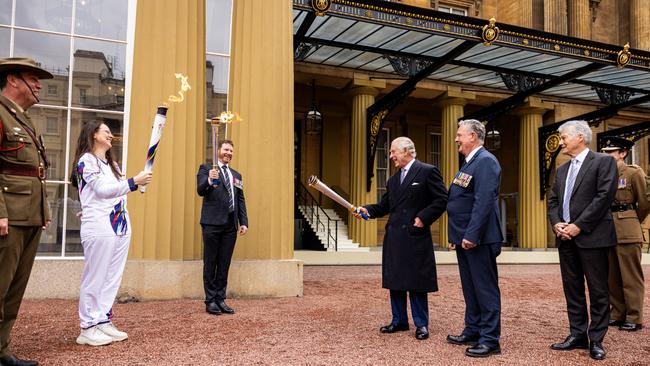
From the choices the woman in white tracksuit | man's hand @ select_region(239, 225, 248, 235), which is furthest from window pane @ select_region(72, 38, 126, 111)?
the woman in white tracksuit

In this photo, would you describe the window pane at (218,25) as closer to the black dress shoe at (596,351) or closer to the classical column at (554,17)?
the black dress shoe at (596,351)

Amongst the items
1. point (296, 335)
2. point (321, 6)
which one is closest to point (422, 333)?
point (296, 335)

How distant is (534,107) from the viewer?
16906 millimetres

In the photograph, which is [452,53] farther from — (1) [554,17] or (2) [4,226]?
(2) [4,226]

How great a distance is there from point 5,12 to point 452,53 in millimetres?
8975

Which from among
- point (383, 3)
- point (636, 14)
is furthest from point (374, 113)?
point (636, 14)

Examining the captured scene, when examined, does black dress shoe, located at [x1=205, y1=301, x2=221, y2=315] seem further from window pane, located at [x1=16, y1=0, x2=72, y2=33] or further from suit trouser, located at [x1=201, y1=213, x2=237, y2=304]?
window pane, located at [x1=16, y1=0, x2=72, y2=33]

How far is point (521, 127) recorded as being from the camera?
17266 millimetres

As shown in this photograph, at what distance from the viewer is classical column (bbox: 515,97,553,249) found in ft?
55.4

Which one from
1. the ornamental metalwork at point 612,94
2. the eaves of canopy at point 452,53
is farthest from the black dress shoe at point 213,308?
the ornamental metalwork at point 612,94

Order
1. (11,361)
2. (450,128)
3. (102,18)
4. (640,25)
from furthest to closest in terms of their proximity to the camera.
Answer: (640,25)
(450,128)
(102,18)
(11,361)

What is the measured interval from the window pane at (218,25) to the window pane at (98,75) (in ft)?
3.56

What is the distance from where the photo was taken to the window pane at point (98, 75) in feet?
21.5

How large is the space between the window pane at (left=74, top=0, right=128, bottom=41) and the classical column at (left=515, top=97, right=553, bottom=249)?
1317cm
